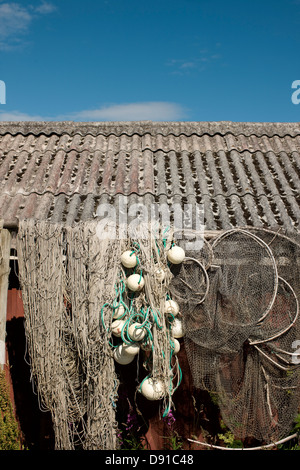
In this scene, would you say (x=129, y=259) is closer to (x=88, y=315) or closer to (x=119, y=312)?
(x=119, y=312)

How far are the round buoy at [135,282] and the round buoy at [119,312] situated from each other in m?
0.23

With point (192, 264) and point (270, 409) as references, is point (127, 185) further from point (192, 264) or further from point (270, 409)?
point (270, 409)

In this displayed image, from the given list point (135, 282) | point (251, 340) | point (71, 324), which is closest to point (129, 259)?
point (135, 282)

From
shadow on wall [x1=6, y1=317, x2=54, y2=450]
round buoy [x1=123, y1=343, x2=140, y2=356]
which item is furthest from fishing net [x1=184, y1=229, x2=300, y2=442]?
shadow on wall [x1=6, y1=317, x2=54, y2=450]

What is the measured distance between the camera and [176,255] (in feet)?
13.0

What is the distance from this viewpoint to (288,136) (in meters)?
7.38

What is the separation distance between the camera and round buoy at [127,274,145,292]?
3898 mm

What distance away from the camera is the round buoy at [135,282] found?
390cm

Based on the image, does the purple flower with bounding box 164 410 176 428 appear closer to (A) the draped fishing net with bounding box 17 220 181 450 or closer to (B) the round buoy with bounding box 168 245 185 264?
(A) the draped fishing net with bounding box 17 220 181 450

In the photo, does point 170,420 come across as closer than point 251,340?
No

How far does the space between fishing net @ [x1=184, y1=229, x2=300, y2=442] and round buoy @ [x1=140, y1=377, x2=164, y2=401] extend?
0.37 m

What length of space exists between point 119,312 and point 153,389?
79 cm
